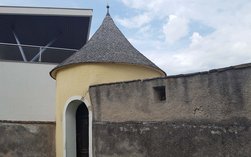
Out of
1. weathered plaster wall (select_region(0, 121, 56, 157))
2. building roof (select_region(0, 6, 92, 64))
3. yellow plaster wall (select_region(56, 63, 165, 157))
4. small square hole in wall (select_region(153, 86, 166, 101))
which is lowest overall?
weathered plaster wall (select_region(0, 121, 56, 157))

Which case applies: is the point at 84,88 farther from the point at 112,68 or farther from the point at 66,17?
the point at 66,17

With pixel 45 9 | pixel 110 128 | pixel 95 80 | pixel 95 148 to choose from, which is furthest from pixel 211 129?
pixel 45 9

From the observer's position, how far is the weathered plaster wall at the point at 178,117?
26.2ft

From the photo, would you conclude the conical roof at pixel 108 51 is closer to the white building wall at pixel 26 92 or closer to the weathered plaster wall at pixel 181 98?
the weathered plaster wall at pixel 181 98

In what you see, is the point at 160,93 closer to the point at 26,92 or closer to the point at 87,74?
the point at 87,74

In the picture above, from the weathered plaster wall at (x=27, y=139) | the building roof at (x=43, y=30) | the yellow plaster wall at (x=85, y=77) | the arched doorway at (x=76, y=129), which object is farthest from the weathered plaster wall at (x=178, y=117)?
the building roof at (x=43, y=30)

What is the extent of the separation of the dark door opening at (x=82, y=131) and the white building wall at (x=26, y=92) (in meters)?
4.17

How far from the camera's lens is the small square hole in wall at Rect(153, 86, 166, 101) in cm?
971

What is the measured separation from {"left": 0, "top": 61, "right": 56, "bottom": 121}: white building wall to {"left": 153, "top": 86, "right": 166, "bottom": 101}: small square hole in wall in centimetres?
840

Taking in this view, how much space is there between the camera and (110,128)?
10.7 metres

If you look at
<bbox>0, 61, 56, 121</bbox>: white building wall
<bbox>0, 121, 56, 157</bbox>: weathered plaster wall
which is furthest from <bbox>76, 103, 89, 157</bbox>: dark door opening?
<bbox>0, 61, 56, 121</bbox>: white building wall

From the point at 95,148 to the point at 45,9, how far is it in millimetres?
9704

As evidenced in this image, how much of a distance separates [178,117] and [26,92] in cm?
966

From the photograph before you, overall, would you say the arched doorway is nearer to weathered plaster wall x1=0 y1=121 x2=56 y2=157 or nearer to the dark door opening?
the dark door opening
